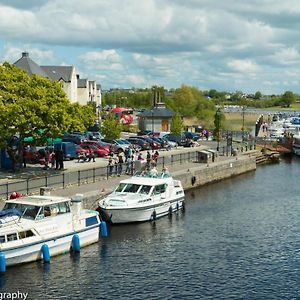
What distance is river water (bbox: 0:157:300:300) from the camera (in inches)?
1015

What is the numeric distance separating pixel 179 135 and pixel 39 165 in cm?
3471

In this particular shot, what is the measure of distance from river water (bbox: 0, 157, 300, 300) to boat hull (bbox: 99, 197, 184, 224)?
487 mm

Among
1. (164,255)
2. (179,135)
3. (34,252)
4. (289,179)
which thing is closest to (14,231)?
(34,252)

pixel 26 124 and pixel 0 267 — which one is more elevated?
pixel 26 124

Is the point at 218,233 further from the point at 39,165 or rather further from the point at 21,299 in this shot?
the point at 39,165

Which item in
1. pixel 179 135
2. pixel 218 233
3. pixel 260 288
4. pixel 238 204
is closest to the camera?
pixel 260 288

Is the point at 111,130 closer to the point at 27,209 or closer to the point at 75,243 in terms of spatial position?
the point at 75,243

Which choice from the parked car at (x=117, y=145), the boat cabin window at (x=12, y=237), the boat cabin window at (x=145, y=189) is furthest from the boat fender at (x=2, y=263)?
the parked car at (x=117, y=145)

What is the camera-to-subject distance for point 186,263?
97.6 ft

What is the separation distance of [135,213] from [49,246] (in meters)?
8.80

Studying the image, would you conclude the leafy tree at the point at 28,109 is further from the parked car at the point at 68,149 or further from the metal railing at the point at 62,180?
the parked car at the point at 68,149

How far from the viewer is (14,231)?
27.8 m

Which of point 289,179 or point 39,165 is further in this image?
point 289,179

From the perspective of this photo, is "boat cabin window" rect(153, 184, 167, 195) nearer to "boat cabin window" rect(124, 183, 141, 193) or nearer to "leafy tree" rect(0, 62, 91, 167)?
"boat cabin window" rect(124, 183, 141, 193)
